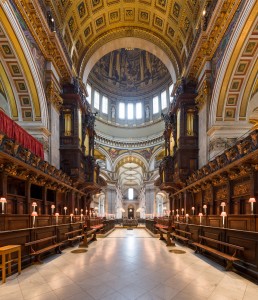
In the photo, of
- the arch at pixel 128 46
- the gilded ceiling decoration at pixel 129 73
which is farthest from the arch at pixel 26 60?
the gilded ceiling decoration at pixel 129 73

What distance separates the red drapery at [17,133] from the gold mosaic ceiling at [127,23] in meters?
7.90

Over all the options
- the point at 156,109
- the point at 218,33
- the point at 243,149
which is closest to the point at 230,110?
the point at 218,33

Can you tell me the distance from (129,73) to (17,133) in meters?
27.8

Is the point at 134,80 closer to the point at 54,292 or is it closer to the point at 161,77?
the point at 161,77

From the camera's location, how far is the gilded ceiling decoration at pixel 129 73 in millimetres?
32562

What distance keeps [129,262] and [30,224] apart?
3291 millimetres

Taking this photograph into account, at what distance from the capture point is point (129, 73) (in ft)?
115

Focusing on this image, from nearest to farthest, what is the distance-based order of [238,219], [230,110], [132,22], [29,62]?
[238,219], [29,62], [230,110], [132,22]

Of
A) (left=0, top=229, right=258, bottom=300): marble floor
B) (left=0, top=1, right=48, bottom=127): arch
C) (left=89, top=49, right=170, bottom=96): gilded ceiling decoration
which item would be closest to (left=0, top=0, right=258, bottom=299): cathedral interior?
(left=0, top=1, right=48, bottom=127): arch

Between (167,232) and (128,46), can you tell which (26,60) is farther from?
(128,46)

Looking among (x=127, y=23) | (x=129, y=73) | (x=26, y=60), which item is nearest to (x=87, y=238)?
(x=26, y=60)

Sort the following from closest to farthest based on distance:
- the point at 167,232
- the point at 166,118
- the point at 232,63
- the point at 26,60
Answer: the point at 167,232 → the point at 26,60 → the point at 232,63 → the point at 166,118

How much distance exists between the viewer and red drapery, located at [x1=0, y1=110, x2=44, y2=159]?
29.2 feet

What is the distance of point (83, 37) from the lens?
18328mm
